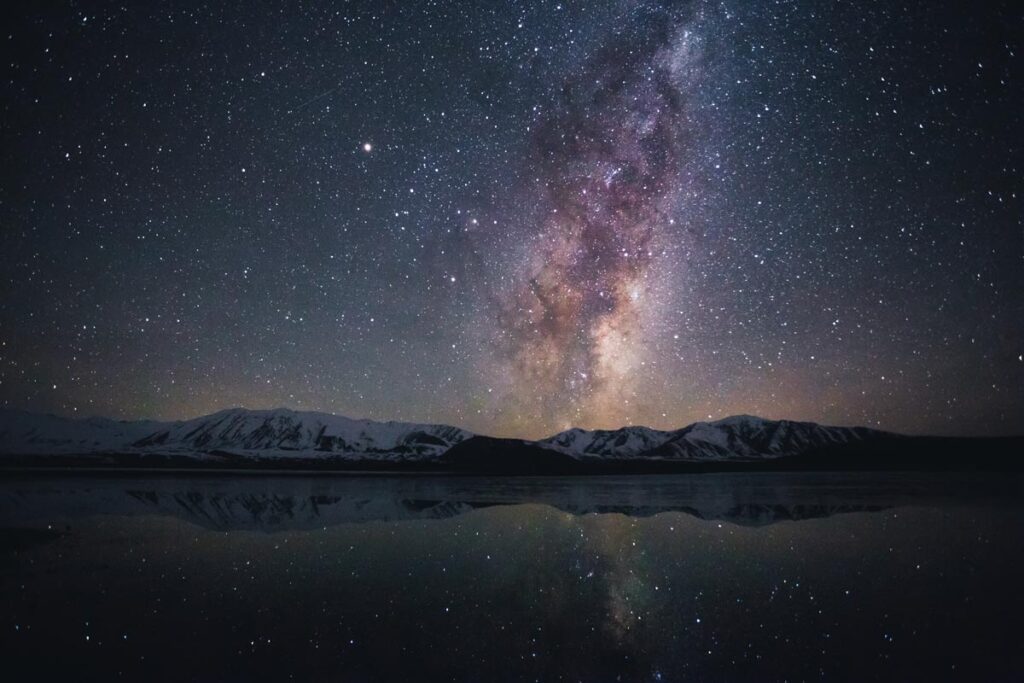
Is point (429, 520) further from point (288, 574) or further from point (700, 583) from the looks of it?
point (700, 583)

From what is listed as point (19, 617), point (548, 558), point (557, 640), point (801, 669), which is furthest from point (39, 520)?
point (801, 669)

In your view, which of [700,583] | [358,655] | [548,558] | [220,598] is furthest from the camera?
[548,558]

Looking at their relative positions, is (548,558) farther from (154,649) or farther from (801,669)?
(154,649)

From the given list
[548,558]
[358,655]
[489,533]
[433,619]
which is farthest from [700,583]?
[489,533]

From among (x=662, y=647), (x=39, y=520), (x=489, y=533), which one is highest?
(x=662, y=647)

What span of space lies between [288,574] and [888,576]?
15.1m

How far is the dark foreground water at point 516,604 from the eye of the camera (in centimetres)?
772

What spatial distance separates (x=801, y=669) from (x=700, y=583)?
5.08 m

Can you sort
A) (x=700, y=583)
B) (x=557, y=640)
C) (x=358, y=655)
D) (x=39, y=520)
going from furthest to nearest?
(x=39, y=520) < (x=700, y=583) < (x=557, y=640) < (x=358, y=655)

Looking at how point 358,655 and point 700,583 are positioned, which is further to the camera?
point 700,583

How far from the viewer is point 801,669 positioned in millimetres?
7520

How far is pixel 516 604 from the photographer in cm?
1085

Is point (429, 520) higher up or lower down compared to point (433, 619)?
lower down

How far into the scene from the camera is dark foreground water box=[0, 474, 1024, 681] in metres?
7.72
